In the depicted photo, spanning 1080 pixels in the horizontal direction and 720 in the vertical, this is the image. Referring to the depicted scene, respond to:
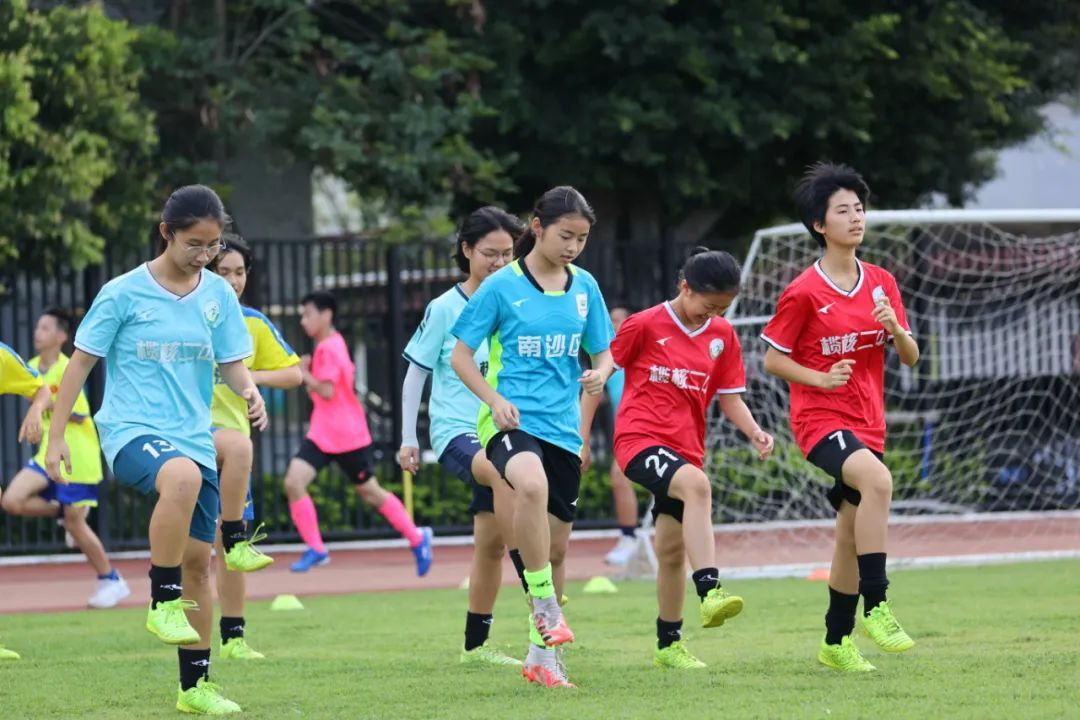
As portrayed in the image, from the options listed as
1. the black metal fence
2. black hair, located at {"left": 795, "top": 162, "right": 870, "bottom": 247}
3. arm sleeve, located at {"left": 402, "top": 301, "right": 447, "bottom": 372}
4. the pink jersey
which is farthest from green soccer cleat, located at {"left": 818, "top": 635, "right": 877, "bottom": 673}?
the black metal fence

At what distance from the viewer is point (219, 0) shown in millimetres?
18547

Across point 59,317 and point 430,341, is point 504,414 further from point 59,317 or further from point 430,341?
point 59,317

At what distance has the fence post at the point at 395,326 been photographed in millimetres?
18062

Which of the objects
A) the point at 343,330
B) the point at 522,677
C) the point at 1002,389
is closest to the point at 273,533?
the point at 343,330

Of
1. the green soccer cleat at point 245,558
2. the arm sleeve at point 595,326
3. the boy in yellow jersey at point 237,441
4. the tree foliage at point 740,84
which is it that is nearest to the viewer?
the arm sleeve at point 595,326

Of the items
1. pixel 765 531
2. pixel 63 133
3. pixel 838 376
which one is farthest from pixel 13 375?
pixel 765 531

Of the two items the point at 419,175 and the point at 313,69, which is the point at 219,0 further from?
the point at 419,175

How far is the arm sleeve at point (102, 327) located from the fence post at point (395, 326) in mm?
11200

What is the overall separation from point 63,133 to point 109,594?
504cm

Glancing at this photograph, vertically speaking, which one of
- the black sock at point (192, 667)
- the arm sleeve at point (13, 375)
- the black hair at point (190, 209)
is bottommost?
the black sock at point (192, 667)

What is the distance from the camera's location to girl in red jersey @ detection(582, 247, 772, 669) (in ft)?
25.1

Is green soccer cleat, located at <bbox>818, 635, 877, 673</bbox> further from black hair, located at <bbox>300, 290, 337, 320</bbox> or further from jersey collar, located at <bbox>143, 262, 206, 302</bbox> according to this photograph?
black hair, located at <bbox>300, 290, 337, 320</bbox>

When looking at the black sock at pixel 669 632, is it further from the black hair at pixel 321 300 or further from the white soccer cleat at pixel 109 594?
the black hair at pixel 321 300

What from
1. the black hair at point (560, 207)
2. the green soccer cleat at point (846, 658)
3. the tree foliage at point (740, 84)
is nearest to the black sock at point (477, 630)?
the green soccer cleat at point (846, 658)
